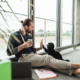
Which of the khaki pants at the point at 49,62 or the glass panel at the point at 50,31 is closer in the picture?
the khaki pants at the point at 49,62

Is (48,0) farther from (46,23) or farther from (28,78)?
(28,78)

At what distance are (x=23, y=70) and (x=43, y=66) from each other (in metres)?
0.52

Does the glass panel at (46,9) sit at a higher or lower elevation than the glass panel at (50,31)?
higher

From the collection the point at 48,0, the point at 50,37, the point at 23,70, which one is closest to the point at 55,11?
the point at 48,0

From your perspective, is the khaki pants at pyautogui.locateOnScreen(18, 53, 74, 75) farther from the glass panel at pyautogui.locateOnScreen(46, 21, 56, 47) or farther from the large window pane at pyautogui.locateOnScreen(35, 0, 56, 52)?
the glass panel at pyautogui.locateOnScreen(46, 21, 56, 47)

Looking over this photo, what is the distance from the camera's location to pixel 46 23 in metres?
3.15

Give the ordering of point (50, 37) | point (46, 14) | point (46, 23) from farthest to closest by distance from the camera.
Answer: point (50, 37), point (46, 23), point (46, 14)

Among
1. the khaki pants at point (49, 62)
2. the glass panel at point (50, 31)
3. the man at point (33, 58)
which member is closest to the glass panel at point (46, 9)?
the glass panel at point (50, 31)

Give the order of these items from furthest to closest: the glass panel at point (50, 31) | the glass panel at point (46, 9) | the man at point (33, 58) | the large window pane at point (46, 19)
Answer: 1. the glass panel at point (50, 31)
2. the large window pane at point (46, 19)
3. the glass panel at point (46, 9)
4. the man at point (33, 58)

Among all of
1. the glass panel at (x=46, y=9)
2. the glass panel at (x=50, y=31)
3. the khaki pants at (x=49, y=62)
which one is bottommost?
the khaki pants at (x=49, y=62)

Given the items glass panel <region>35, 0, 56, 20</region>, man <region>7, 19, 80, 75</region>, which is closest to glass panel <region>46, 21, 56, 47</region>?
glass panel <region>35, 0, 56, 20</region>

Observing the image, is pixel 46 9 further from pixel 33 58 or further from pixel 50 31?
pixel 33 58

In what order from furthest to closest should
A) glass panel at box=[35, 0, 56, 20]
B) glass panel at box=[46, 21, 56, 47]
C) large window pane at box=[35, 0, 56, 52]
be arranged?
glass panel at box=[46, 21, 56, 47] < large window pane at box=[35, 0, 56, 52] < glass panel at box=[35, 0, 56, 20]

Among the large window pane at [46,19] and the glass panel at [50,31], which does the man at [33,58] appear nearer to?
the large window pane at [46,19]
